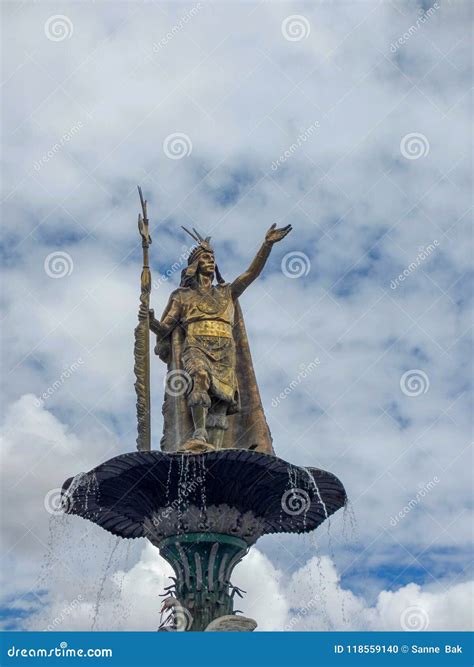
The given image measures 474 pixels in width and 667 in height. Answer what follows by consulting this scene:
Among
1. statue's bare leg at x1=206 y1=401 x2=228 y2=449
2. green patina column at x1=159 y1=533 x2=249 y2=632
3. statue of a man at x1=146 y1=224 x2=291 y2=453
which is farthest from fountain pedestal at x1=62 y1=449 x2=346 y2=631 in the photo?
statue's bare leg at x1=206 y1=401 x2=228 y2=449

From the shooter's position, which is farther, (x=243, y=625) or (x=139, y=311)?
(x=139, y=311)

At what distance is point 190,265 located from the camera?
65.0 feet

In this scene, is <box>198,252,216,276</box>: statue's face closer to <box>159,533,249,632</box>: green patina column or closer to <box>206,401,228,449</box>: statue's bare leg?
<box>206,401,228,449</box>: statue's bare leg

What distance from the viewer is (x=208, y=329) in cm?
1892

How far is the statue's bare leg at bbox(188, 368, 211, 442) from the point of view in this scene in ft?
58.6

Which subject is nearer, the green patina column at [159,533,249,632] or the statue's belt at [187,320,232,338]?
the green patina column at [159,533,249,632]

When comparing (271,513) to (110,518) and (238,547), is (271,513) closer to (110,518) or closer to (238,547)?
(238,547)

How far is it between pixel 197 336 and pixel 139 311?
1.23 metres

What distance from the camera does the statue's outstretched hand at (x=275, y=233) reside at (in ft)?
63.1

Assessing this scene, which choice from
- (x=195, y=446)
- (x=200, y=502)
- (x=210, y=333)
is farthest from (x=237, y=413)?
(x=200, y=502)
